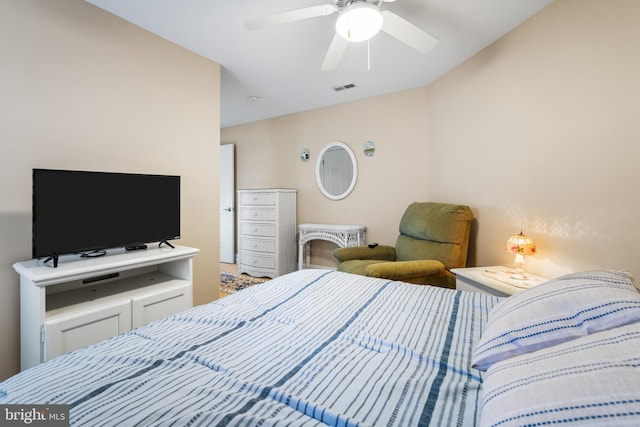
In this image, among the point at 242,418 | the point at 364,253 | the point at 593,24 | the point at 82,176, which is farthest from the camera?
the point at 364,253

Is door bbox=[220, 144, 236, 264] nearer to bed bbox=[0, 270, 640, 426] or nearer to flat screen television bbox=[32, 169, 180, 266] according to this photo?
flat screen television bbox=[32, 169, 180, 266]

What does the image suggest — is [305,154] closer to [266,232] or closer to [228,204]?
[266,232]

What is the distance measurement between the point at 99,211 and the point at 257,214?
221cm

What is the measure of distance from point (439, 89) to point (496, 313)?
276 cm

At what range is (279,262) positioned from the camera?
3.79 metres

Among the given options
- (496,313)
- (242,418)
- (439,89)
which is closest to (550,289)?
(496,313)

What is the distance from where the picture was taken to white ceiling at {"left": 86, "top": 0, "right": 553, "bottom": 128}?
6.11 ft

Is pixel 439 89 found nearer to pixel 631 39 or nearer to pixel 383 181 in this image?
pixel 383 181

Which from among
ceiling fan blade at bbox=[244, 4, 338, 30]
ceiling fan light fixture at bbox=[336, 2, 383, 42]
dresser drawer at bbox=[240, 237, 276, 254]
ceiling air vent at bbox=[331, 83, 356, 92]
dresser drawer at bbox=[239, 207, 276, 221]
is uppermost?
ceiling air vent at bbox=[331, 83, 356, 92]

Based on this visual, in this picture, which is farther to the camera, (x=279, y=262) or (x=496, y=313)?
(x=279, y=262)

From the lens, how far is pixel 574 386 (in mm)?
487

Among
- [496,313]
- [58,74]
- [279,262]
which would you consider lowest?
[279,262]

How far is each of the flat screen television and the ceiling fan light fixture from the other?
1.62 meters

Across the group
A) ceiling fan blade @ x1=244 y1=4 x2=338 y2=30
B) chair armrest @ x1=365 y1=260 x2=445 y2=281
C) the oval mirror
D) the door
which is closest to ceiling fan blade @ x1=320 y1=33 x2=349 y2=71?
ceiling fan blade @ x1=244 y1=4 x2=338 y2=30
